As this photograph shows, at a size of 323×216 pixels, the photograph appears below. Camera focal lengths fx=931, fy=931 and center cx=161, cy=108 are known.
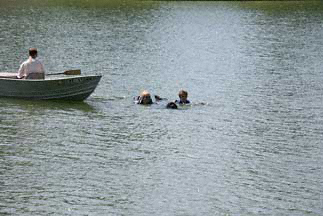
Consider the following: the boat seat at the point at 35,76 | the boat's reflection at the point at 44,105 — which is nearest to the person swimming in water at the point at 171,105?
the boat's reflection at the point at 44,105

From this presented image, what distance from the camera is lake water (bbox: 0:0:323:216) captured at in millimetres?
24219

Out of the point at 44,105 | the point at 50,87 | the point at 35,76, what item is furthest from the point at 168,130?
the point at 35,76

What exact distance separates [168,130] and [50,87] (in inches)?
255

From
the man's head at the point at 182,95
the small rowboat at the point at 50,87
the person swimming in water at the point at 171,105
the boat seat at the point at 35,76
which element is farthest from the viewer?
the boat seat at the point at 35,76

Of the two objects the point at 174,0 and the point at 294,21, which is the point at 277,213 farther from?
the point at 174,0

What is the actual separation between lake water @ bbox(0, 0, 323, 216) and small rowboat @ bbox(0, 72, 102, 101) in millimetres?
463

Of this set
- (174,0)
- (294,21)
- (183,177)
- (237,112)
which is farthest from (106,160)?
(174,0)

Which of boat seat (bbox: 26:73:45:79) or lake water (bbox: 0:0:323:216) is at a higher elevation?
boat seat (bbox: 26:73:45:79)

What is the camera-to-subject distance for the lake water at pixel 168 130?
24.2 m

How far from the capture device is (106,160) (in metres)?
27.8

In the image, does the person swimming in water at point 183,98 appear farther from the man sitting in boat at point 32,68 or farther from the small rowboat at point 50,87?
the man sitting in boat at point 32,68

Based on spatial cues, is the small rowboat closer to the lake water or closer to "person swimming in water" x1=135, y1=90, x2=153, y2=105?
the lake water

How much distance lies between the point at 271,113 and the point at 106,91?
25.0 ft

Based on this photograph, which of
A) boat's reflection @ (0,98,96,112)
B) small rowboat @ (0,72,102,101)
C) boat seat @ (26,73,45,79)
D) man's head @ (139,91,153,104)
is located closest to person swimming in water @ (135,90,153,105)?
man's head @ (139,91,153,104)
